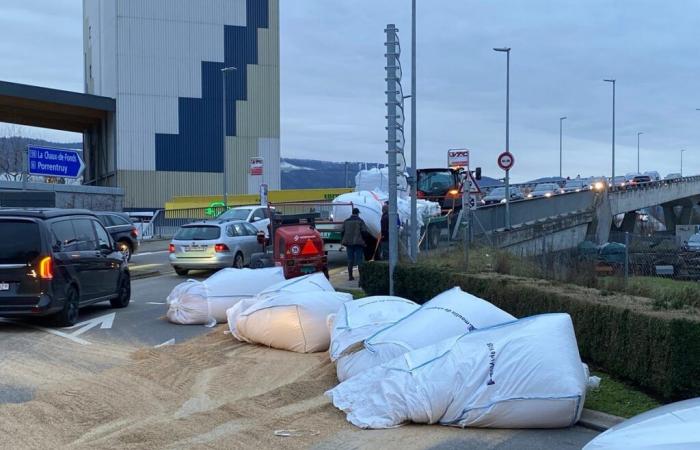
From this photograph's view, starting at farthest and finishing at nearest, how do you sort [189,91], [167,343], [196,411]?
[189,91], [167,343], [196,411]

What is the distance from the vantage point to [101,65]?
197ft

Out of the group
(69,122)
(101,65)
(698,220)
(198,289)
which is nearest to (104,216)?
(198,289)

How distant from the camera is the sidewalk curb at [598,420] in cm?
711

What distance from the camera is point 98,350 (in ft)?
34.4

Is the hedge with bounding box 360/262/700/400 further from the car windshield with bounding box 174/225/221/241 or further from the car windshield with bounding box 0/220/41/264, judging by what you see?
the car windshield with bounding box 174/225/221/241

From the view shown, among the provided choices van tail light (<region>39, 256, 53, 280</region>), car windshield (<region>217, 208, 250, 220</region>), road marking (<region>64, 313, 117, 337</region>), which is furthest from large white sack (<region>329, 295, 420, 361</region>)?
car windshield (<region>217, 208, 250, 220</region>)

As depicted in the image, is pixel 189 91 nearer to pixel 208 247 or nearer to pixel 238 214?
pixel 238 214

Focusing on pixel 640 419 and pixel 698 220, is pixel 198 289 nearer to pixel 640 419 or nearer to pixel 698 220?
pixel 640 419

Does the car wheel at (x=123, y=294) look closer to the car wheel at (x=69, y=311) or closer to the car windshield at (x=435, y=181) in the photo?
the car wheel at (x=69, y=311)

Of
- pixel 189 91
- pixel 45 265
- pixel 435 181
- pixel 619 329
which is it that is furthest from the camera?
pixel 189 91

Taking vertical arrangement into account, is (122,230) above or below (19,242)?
below

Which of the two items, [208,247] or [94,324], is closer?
Result: [94,324]

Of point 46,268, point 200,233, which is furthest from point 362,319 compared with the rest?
point 200,233

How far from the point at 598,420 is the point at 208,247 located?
14.5m
